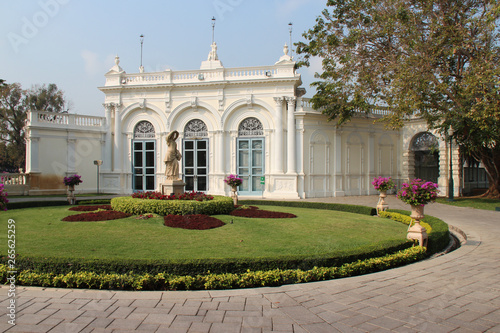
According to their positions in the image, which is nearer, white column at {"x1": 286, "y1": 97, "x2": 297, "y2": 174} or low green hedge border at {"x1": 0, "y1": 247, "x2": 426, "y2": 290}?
low green hedge border at {"x1": 0, "y1": 247, "x2": 426, "y2": 290}

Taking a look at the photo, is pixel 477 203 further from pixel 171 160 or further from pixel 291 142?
pixel 171 160

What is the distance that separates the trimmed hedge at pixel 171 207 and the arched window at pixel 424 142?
19.1 metres

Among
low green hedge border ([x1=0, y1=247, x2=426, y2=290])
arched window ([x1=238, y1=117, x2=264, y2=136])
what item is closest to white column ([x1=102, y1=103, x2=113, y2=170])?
arched window ([x1=238, y1=117, x2=264, y2=136])

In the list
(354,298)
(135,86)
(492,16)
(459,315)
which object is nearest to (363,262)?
(354,298)

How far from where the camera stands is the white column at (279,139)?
24109 mm

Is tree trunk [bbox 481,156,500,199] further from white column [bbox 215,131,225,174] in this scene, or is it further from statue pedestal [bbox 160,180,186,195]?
statue pedestal [bbox 160,180,186,195]

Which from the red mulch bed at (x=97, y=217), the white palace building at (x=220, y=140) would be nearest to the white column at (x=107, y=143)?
the white palace building at (x=220, y=140)

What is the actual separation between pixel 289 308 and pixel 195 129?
22232 mm

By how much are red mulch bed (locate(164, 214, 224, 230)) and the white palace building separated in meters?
12.2

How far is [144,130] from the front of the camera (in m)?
27.0

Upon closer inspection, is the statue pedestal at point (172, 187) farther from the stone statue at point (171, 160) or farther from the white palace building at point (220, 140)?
the white palace building at point (220, 140)

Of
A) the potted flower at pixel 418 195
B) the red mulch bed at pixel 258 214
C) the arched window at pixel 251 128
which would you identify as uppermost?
the arched window at pixel 251 128

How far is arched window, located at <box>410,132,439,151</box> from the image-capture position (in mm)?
26516

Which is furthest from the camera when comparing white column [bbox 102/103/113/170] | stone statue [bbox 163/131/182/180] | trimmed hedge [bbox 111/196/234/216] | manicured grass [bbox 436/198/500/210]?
white column [bbox 102/103/113/170]
